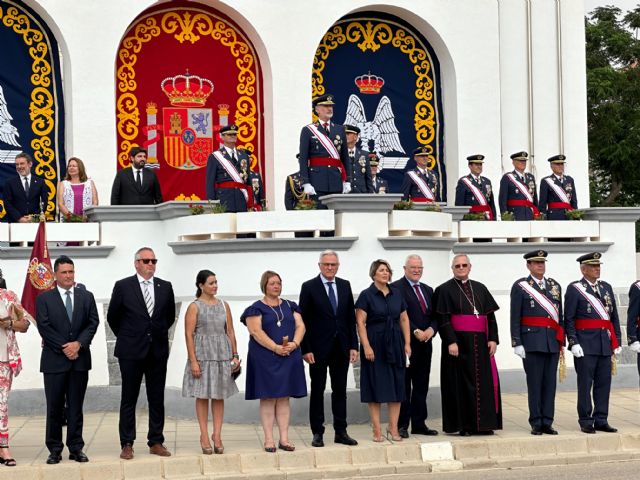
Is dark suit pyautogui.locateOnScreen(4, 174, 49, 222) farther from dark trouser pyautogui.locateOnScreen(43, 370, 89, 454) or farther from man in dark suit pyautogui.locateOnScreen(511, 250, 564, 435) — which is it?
man in dark suit pyautogui.locateOnScreen(511, 250, 564, 435)

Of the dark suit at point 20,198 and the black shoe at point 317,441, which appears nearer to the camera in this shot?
the black shoe at point 317,441

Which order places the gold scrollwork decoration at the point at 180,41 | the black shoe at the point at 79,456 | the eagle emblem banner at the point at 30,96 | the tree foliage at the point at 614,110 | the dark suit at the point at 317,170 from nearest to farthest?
the black shoe at the point at 79,456 → the dark suit at the point at 317,170 → the eagle emblem banner at the point at 30,96 → the gold scrollwork decoration at the point at 180,41 → the tree foliage at the point at 614,110

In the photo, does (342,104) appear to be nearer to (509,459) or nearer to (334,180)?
(334,180)

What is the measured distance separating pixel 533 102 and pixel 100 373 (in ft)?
27.8

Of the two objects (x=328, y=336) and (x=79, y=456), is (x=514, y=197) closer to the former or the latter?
(x=328, y=336)

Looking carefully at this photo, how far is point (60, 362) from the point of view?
12039mm

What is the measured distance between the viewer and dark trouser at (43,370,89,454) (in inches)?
471

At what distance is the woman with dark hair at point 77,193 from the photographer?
16.4 m

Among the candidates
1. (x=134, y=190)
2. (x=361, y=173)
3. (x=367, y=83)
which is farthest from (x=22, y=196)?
(x=367, y=83)

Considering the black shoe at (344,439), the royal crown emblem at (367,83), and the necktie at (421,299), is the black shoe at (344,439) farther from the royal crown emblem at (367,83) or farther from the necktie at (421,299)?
the royal crown emblem at (367,83)

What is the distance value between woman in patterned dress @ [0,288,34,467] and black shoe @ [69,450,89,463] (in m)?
0.52

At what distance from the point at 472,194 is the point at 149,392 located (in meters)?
7.11

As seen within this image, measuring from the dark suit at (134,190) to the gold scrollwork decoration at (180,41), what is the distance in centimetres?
314

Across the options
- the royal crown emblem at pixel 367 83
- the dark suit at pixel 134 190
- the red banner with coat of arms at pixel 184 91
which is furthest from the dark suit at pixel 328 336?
→ the royal crown emblem at pixel 367 83
